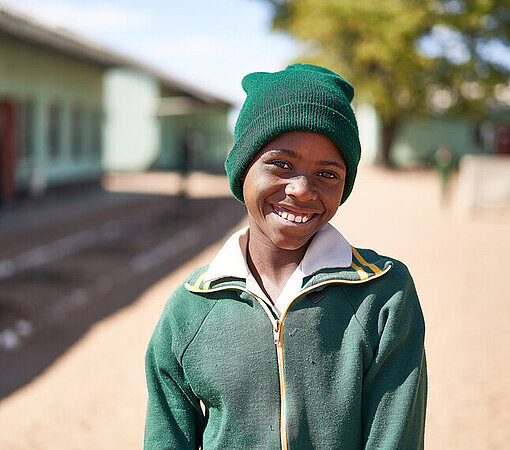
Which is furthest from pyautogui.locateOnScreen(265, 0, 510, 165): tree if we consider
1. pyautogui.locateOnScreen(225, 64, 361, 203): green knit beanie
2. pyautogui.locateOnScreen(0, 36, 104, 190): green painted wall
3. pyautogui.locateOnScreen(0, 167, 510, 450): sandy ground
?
pyautogui.locateOnScreen(225, 64, 361, 203): green knit beanie

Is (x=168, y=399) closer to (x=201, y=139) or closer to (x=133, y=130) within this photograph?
(x=201, y=139)

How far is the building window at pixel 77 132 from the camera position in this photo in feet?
60.1

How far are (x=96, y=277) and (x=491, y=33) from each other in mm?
22828

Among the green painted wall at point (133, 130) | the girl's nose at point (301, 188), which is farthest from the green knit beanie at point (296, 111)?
the green painted wall at point (133, 130)

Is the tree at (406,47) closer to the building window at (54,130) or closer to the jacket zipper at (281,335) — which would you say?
the building window at (54,130)

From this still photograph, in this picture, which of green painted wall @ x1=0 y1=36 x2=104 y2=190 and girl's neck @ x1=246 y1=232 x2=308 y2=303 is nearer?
girl's neck @ x1=246 y1=232 x2=308 y2=303

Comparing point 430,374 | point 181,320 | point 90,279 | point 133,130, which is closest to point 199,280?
point 181,320

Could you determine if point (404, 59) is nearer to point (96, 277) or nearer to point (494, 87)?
point (494, 87)

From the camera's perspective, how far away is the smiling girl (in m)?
1.48

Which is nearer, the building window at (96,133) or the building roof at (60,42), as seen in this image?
the building roof at (60,42)

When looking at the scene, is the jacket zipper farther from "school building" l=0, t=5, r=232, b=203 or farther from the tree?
the tree

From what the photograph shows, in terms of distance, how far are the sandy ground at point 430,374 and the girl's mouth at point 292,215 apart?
259 cm

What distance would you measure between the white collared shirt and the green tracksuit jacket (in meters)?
0.02

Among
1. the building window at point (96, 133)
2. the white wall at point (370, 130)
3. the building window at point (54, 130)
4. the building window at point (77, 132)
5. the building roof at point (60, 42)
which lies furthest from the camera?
the white wall at point (370, 130)
